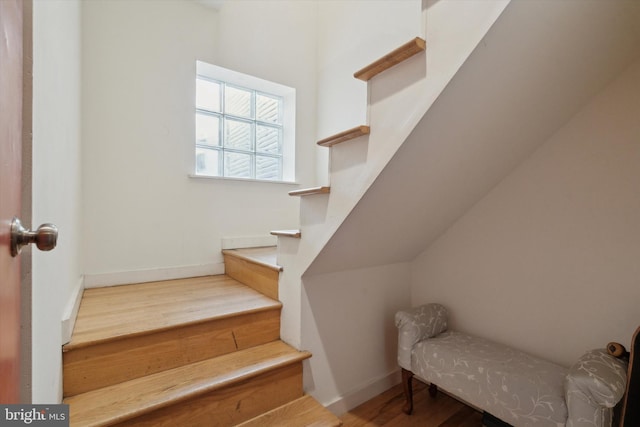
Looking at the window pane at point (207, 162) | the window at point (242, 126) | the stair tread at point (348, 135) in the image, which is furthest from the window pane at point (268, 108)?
the stair tread at point (348, 135)

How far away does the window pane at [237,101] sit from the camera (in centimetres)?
262

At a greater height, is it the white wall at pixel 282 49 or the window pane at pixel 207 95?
the white wall at pixel 282 49

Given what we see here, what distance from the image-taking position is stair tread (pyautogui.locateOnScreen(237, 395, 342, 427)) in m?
1.29

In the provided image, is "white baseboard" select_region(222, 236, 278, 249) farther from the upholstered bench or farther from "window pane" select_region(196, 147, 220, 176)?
the upholstered bench

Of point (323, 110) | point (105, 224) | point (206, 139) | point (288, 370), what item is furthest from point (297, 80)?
point (288, 370)

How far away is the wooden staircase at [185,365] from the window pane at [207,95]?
63.0 inches

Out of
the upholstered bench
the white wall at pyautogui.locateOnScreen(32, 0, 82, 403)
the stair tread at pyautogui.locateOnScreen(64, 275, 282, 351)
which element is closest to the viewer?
the white wall at pyautogui.locateOnScreen(32, 0, 82, 403)

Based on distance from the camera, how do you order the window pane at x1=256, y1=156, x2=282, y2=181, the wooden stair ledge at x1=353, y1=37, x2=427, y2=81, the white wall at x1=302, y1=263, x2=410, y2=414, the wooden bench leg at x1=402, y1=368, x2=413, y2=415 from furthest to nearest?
1. the window pane at x1=256, y1=156, x2=282, y2=181
2. the wooden bench leg at x1=402, y1=368, x2=413, y2=415
3. the white wall at x1=302, y1=263, x2=410, y2=414
4. the wooden stair ledge at x1=353, y1=37, x2=427, y2=81

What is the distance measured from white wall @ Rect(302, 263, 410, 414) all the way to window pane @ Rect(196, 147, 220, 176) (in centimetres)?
150

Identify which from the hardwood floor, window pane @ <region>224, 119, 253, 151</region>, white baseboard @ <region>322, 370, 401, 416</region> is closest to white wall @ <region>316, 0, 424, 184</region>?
window pane @ <region>224, 119, 253, 151</region>

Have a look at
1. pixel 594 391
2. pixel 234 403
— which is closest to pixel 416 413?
pixel 594 391

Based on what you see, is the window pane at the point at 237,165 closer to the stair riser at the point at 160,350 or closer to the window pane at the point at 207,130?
the window pane at the point at 207,130

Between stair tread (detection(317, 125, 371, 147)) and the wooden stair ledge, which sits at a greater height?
the wooden stair ledge

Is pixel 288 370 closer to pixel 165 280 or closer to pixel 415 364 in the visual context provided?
pixel 415 364
